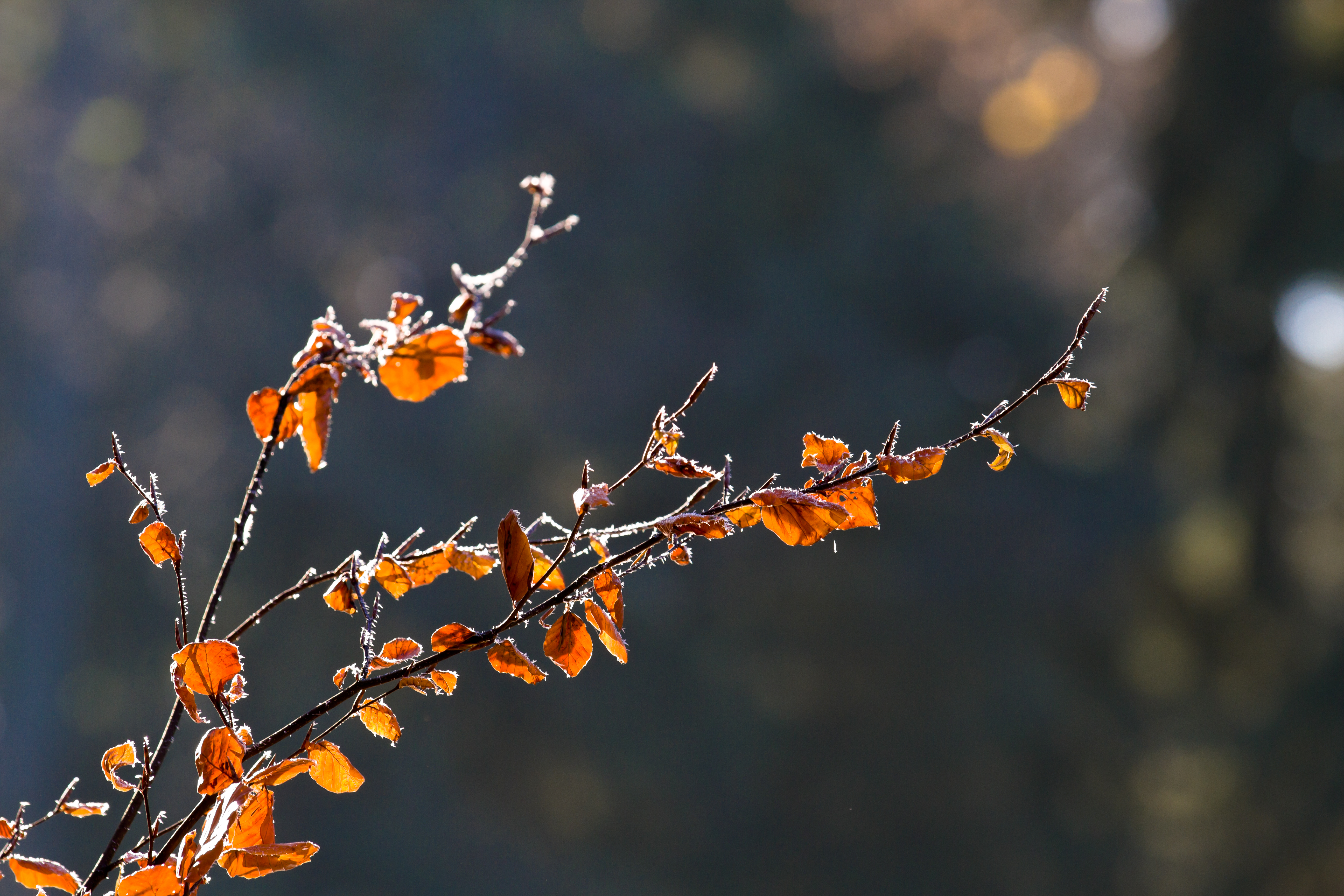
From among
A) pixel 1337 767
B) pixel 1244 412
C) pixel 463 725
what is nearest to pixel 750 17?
pixel 1244 412

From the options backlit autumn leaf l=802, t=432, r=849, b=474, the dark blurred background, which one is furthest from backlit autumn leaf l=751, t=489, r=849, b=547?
the dark blurred background

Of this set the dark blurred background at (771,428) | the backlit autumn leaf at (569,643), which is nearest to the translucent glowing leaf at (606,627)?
the backlit autumn leaf at (569,643)

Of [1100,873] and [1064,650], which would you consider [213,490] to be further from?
[1100,873]

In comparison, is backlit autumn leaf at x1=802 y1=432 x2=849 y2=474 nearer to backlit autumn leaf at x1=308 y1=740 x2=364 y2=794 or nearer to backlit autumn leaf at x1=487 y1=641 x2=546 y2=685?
backlit autumn leaf at x1=487 y1=641 x2=546 y2=685

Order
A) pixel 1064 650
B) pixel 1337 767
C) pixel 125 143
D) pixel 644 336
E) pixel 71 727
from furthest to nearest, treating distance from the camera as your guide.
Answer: pixel 125 143, pixel 71 727, pixel 644 336, pixel 1064 650, pixel 1337 767

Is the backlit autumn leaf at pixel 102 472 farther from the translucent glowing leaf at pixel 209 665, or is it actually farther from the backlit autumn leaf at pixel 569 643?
the backlit autumn leaf at pixel 569 643

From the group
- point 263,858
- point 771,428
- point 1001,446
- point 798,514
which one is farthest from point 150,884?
point 771,428

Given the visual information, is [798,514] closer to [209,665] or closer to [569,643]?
[569,643]
